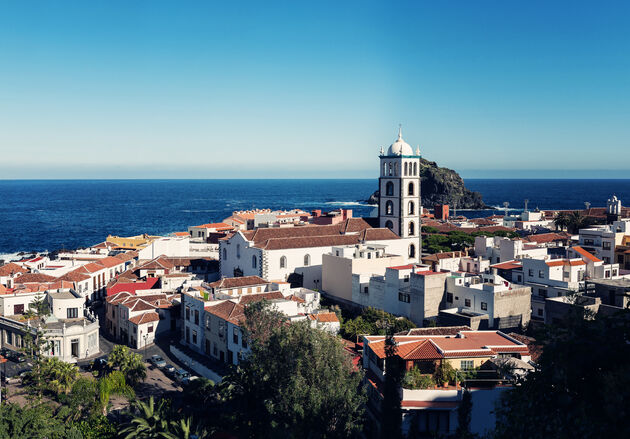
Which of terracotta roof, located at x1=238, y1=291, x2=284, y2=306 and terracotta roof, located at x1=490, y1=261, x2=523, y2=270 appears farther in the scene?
terracotta roof, located at x1=490, y1=261, x2=523, y2=270

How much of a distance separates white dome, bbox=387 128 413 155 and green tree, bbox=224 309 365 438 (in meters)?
29.3

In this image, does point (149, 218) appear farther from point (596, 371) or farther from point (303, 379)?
point (596, 371)

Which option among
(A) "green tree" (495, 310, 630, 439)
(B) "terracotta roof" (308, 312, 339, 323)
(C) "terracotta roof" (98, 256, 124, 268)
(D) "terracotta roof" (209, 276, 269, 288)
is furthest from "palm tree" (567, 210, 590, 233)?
(A) "green tree" (495, 310, 630, 439)

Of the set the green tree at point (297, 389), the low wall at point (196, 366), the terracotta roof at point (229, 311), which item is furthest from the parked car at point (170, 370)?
the green tree at point (297, 389)

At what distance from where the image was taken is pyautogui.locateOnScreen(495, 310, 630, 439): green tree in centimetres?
1192

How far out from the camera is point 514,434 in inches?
516

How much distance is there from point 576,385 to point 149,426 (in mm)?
15572

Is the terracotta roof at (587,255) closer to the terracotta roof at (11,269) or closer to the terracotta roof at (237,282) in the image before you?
the terracotta roof at (237,282)

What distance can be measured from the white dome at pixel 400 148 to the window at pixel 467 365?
30.7 meters

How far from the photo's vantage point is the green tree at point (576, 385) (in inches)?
469

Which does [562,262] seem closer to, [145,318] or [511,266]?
[511,266]

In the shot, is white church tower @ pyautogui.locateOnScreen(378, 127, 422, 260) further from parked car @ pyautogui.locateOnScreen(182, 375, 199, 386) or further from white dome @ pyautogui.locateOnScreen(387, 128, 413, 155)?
parked car @ pyautogui.locateOnScreen(182, 375, 199, 386)

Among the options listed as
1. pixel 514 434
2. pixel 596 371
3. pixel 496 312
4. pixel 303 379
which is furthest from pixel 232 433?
pixel 496 312

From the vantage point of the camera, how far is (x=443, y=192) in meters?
155
